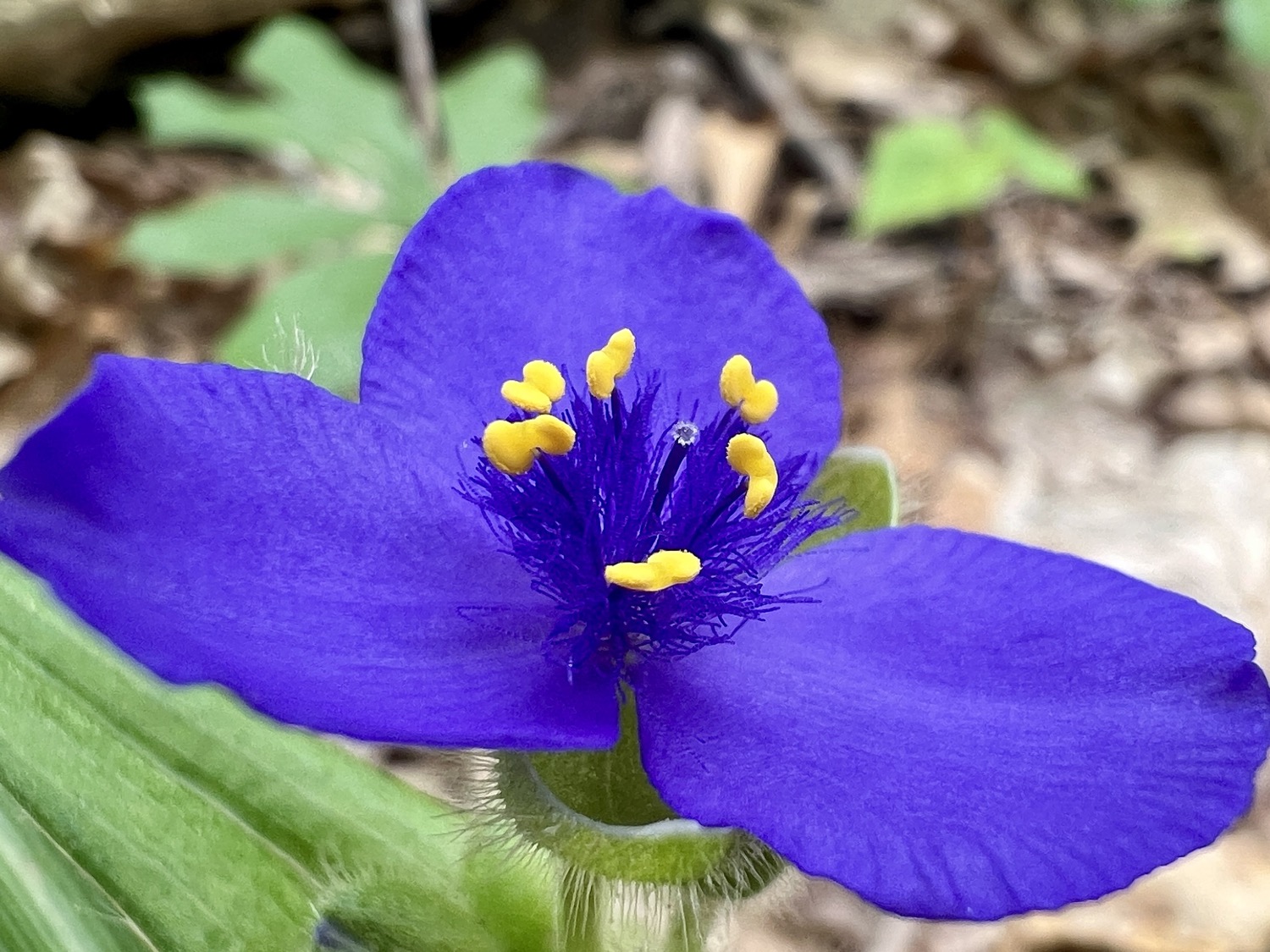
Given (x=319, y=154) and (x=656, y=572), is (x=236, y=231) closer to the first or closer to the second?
(x=319, y=154)

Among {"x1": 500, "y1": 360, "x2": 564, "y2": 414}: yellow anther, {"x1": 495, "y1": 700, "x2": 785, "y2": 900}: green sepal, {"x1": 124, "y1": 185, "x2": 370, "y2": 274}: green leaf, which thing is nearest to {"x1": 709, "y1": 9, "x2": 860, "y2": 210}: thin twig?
{"x1": 124, "y1": 185, "x2": 370, "y2": 274}: green leaf

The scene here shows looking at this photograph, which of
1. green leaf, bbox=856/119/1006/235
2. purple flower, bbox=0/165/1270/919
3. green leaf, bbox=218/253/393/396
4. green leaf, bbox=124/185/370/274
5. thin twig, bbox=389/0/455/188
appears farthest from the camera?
green leaf, bbox=856/119/1006/235

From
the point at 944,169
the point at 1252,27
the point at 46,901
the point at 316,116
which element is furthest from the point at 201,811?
the point at 1252,27

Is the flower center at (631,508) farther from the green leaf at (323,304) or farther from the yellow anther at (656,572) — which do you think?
the green leaf at (323,304)

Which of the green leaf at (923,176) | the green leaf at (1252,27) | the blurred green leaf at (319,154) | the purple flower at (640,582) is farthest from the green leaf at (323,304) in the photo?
the green leaf at (1252,27)

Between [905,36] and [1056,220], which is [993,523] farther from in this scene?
[905,36]

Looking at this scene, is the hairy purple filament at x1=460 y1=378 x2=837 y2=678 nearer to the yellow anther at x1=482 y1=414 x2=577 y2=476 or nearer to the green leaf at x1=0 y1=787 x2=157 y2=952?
the yellow anther at x1=482 y1=414 x2=577 y2=476
